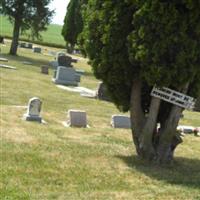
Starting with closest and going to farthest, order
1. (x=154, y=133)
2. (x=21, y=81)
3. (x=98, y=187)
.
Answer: (x=98, y=187)
(x=154, y=133)
(x=21, y=81)

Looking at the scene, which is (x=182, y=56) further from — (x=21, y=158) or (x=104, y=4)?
(x=21, y=158)

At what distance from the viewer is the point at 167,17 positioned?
8586 millimetres

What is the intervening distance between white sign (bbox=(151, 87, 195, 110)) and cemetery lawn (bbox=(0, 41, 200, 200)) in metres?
1.13

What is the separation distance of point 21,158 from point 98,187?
1894 millimetres

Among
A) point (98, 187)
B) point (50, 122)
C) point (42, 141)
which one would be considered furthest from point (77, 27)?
point (98, 187)

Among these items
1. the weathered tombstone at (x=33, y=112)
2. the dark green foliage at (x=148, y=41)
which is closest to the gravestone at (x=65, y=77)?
the weathered tombstone at (x=33, y=112)

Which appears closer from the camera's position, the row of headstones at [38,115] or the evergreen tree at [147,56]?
the evergreen tree at [147,56]

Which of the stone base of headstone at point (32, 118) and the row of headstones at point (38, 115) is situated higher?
the row of headstones at point (38, 115)

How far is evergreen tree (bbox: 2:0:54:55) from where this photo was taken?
43062mm

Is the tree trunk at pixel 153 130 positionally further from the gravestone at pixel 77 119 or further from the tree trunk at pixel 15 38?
the tree trunk at pixel 15 38

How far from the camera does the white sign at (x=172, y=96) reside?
363 inches

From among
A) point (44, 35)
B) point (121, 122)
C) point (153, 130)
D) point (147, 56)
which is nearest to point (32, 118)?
point (121, 122)

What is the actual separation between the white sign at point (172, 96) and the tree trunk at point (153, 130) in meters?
0.22

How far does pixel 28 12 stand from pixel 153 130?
1387 inches
